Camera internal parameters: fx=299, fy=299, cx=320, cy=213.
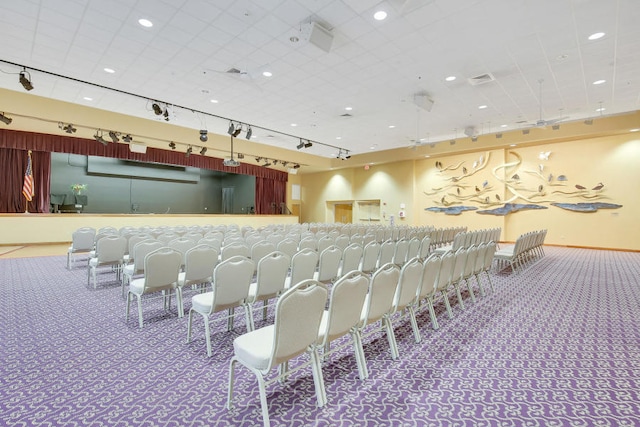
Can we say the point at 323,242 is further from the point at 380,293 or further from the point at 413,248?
the point at 380,293

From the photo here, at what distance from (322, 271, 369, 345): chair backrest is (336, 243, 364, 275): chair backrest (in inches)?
95.5

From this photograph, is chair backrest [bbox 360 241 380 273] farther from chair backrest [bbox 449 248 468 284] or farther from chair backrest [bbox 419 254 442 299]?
chair backrest [bbox 419 254 442 299]

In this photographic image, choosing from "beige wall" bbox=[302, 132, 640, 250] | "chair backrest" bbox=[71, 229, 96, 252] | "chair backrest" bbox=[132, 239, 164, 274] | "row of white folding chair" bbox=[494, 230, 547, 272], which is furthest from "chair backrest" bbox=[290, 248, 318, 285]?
"beige wall" bbox=[302, 132, 640, 250]

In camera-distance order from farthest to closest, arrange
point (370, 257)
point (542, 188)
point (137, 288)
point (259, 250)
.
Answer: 1. point (542, 188)
2. point (370, 257)
3. point (259, 250)
4. point (137, 288)

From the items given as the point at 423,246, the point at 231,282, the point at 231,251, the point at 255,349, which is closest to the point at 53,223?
the point at 231,251

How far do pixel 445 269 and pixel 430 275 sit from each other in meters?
0.53

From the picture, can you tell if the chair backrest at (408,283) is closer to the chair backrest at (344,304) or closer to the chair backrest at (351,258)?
the chair backrest at (344,304)

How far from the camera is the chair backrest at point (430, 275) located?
3619 millimetres

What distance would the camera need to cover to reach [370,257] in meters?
5.61

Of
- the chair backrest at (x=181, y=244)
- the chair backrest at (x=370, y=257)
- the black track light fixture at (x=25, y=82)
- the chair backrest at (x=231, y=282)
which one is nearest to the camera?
the chair backrest at (x=231, y=282)

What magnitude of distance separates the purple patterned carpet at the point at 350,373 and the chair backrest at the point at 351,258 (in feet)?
4.75

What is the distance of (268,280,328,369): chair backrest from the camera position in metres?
1.99

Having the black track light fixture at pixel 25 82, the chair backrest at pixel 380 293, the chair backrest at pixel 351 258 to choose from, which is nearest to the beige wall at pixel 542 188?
the chair backrest at pixel 351 258

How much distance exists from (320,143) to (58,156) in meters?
12.5
